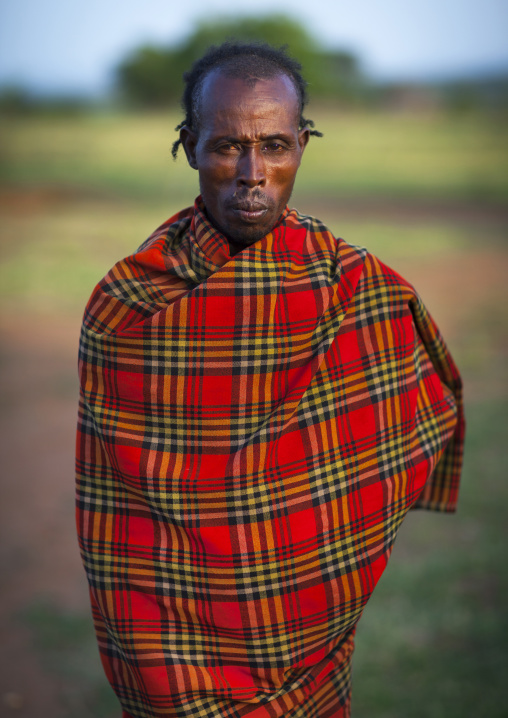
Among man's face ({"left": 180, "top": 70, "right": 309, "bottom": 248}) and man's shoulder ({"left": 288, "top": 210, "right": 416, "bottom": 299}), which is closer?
man's face ({"left": 180, "top": 70, "right": 309, "bottom": 248})

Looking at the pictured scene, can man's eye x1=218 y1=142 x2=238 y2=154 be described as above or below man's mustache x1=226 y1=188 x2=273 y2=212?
above

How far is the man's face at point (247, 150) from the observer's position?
187cm

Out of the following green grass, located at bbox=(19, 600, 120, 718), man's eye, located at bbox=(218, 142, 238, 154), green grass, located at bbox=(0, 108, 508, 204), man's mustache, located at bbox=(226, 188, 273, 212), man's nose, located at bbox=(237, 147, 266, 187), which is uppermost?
green grass, located at bbox=(0, 108, 508, 204)

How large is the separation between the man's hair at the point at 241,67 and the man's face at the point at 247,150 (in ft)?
0.08

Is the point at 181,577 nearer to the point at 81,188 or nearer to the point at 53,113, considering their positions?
the point at 81,188

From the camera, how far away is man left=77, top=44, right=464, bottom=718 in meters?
1.83

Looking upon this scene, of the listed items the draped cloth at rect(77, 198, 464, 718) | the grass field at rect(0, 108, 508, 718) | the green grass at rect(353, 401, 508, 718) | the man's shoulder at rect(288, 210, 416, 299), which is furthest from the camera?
the grass field at rect(0, 108, 508, 718)

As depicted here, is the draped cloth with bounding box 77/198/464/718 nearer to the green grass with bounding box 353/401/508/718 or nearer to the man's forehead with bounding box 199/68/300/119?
the man's forehead with bounding box 199/68/300/119

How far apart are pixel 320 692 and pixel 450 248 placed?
30.0 feet

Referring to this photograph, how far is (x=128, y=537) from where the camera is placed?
1.92 meters

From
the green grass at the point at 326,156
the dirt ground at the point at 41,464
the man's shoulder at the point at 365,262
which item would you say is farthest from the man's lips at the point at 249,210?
the green grass at the point at 326,156

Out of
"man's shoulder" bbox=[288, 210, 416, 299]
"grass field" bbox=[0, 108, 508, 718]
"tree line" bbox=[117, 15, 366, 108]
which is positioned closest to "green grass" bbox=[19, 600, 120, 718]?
"grass field" bbox=[0, 108, 508, 718]

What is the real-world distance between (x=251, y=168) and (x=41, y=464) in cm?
360

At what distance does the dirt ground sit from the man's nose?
2154mm
